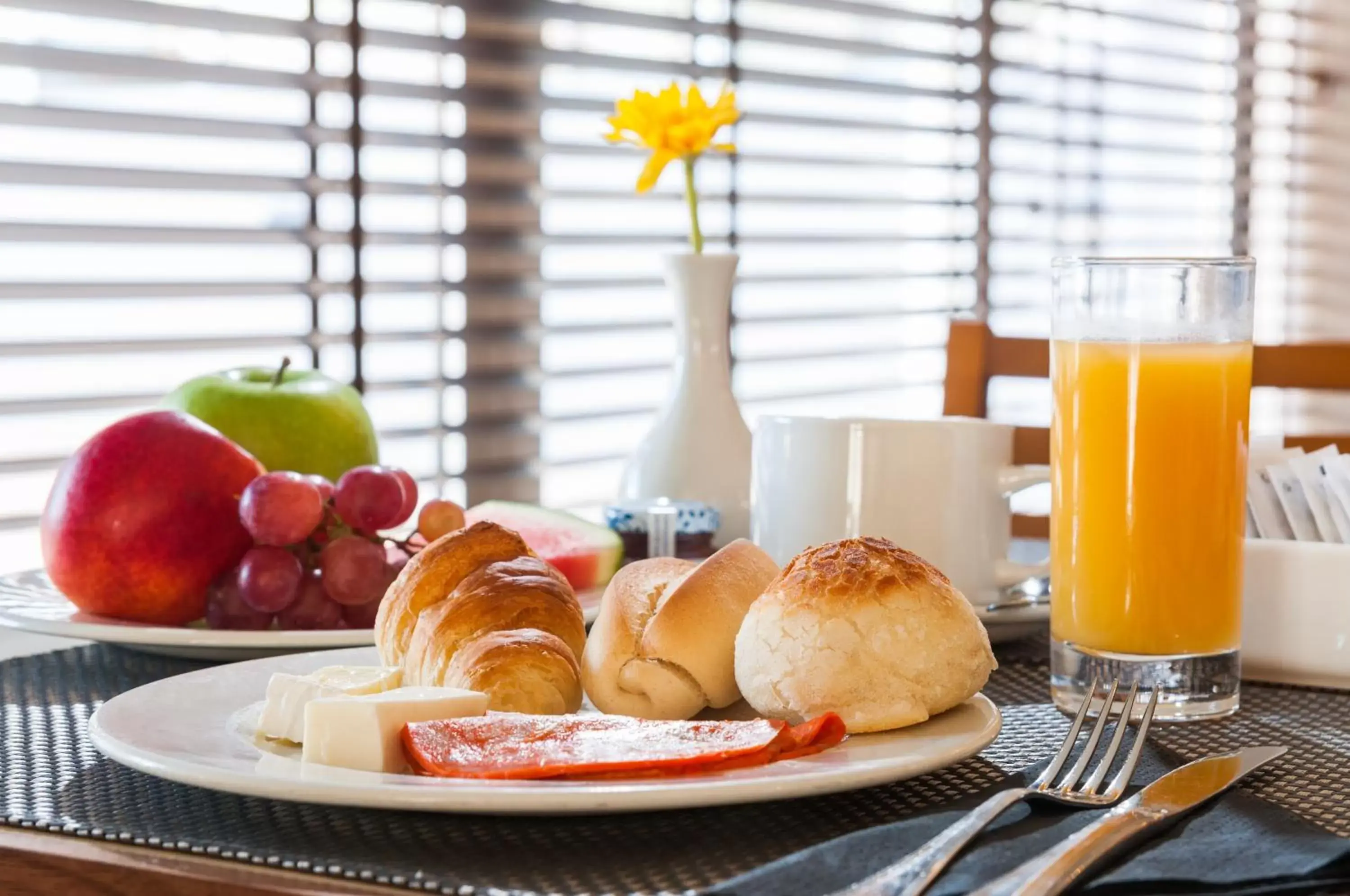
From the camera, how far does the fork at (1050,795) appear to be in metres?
0.47

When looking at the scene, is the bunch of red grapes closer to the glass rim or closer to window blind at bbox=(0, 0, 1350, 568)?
the glass rim

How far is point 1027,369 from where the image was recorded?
1.81 metres

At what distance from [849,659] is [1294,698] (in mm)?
310

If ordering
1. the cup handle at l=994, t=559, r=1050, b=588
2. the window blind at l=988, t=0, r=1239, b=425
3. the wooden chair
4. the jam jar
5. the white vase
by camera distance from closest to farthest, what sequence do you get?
Result: the cup handle at l=994, t=559, r=1050, b=588
the jam jar
the white vase
the wooden chair
the window blind at l=988, t=0, r=1239, b=425

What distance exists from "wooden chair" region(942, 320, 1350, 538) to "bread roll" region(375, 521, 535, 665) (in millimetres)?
941

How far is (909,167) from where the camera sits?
10.1ft

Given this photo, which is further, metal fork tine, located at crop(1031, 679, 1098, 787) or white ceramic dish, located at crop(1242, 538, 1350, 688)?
white ceramic dish, located at crop(1242, 538, 1350, 688)

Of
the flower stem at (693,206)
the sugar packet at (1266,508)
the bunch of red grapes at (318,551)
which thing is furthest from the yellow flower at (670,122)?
the sugar packet at (1266,508)

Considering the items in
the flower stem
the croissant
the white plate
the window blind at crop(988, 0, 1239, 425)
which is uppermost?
the window blind at crop(988, 0, 1239, 425)

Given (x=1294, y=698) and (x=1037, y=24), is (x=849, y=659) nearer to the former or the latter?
(x=1294, y=698)

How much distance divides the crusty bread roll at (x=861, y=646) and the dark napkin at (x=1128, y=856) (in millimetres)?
76

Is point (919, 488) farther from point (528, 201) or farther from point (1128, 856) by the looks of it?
point (528, 201)

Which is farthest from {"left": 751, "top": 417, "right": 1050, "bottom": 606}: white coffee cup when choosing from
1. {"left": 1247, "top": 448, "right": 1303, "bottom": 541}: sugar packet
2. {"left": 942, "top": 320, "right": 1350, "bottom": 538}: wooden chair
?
{"left": 942, "top": 320, "right": 1350, "bottom": 538}: wooden chair

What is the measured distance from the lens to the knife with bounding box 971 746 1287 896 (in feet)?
1.52
